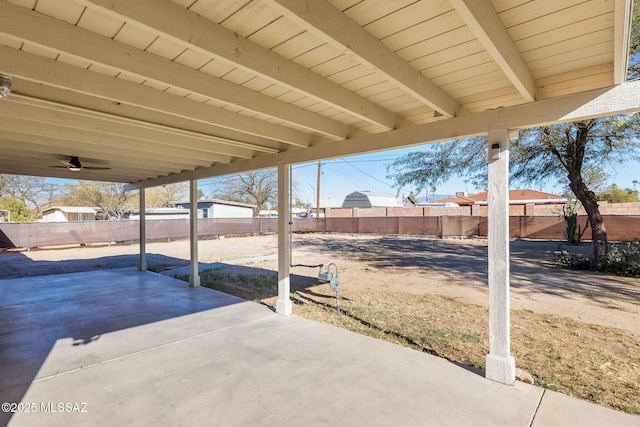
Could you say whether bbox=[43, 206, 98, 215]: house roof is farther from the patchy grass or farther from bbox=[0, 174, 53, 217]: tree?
the patchy grass

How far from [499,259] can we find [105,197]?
26007mm

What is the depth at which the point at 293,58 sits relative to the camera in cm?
206

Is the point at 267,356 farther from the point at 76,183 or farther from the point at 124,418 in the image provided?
the point at 76,183

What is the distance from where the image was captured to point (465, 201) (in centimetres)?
2519

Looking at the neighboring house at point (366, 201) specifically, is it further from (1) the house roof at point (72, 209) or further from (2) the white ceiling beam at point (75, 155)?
(2) the white ceiling beam at point (75, 155)

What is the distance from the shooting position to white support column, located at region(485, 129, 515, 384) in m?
2.51

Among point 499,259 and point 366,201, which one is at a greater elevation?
point 366,201

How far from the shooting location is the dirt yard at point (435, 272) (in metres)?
5.00

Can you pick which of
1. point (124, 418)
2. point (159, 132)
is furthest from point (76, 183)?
point (124, 418)

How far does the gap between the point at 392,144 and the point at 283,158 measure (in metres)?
1.59

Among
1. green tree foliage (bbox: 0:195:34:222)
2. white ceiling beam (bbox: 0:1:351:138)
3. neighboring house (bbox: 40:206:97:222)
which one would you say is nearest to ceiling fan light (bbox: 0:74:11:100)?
white ceiling beam (bbox: 0:1:351:138)

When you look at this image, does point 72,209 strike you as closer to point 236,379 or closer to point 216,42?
point 236,379

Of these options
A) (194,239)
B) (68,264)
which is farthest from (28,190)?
(194,239)

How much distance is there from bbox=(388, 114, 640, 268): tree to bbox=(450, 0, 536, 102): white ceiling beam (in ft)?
19.3
